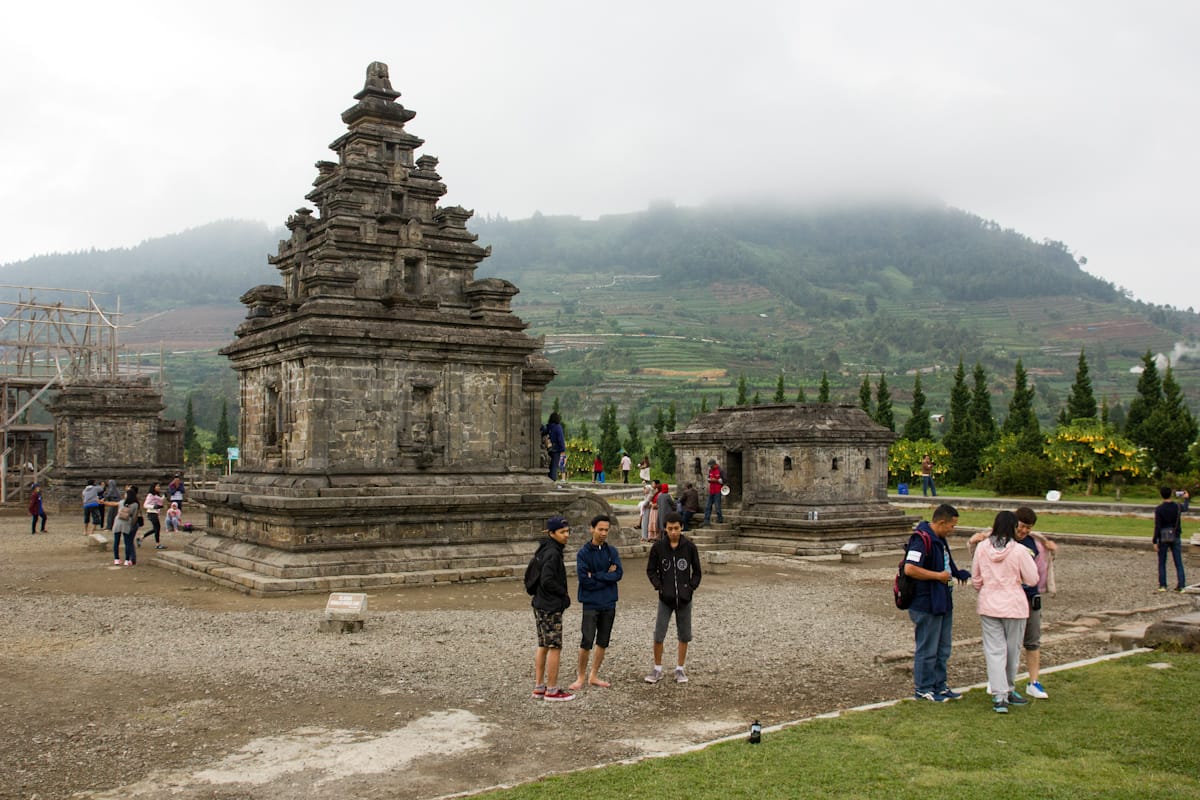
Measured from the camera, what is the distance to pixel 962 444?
45.2 meters

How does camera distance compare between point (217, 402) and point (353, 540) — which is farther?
point (217, 402)

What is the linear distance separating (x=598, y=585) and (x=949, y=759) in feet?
10.8

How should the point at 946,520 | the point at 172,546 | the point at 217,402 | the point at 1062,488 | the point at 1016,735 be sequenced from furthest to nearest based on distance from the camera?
the point at 217,402, the point at 1062,488, the point at 172,546, the point at 946,520, the point at 1016,735

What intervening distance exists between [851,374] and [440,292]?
121 m

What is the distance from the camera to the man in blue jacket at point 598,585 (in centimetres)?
899

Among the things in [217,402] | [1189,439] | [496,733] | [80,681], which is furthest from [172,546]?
[217,402]

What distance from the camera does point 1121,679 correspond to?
9125 mm

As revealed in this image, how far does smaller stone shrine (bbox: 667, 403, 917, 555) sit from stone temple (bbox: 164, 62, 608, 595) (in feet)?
18.5

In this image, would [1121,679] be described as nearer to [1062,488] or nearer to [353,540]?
[353,540]

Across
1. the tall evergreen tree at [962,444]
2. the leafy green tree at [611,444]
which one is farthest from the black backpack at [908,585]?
the leafy green tree at [611,444]

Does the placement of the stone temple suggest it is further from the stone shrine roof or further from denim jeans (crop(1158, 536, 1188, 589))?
denim jeans (crop(1158, 536, 1188, 589))

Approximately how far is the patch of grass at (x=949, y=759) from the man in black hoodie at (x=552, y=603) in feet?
4.95

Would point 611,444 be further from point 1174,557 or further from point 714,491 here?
point 1174,557

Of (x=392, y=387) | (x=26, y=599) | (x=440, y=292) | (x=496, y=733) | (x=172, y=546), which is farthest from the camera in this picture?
(x=172, y=546)
